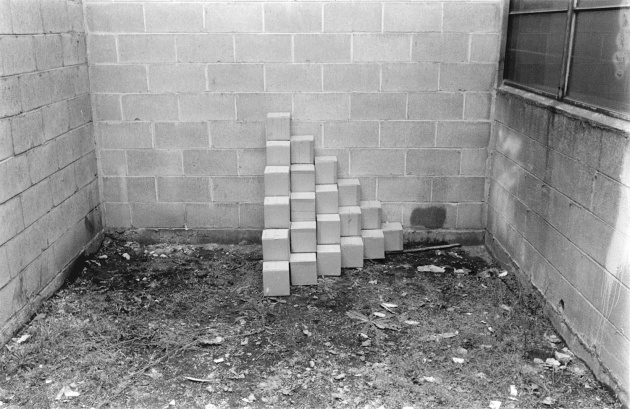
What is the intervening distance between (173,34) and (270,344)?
282 centimetres

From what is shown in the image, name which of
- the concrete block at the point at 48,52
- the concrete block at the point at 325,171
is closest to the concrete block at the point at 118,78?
the concrete block at the point at 48,52

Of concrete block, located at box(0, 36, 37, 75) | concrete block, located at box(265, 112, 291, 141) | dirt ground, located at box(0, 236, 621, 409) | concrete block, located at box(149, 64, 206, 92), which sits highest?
concrete block, located at box(0, 36, 37, 75)

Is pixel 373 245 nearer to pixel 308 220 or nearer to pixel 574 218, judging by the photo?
pixel 308 220

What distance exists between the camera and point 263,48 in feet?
15.9

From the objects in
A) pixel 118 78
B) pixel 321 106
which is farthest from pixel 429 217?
pixel 118 78

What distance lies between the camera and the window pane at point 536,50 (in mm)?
3828

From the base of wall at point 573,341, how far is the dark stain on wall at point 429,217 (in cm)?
70

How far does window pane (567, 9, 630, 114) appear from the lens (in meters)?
3.00

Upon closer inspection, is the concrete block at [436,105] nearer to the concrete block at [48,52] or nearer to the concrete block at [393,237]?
the concrete block at [393,237]

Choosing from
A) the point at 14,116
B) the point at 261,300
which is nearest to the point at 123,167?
the point at 14,116

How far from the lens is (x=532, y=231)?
407 cm

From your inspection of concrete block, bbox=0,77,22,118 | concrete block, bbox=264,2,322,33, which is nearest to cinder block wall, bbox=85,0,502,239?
concrete block, bbox=264,2,322,33

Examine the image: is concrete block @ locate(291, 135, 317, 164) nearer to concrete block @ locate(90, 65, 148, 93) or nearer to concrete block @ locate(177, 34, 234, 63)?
concrete block @ locate(177, 34, 234, 63)

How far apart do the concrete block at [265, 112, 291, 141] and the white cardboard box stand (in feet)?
0.27
